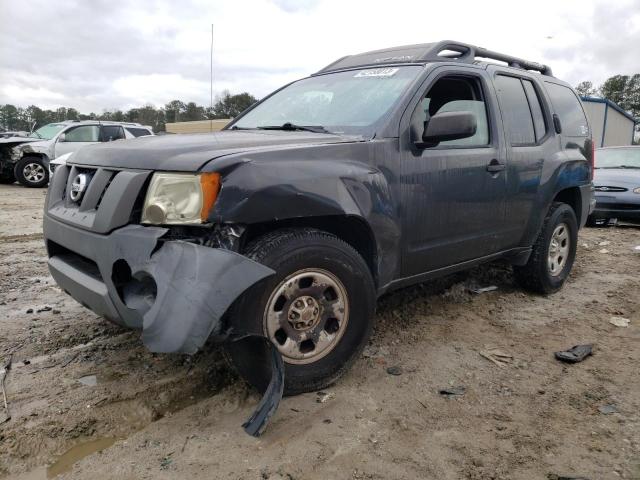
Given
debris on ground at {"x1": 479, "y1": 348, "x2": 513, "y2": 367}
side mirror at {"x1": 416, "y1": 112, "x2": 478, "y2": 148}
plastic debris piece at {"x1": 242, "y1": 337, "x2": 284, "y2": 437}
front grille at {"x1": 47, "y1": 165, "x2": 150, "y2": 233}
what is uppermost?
side mirror at {"x1": 416, "y1": 112, "x2": 478, "y2": 148}

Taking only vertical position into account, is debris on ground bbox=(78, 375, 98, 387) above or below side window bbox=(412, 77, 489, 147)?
below

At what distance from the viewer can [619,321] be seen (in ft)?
13.0

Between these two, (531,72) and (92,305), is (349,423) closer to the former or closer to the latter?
(92,305)

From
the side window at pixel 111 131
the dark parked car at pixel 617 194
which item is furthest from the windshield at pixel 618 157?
the side window at pixel 111 131

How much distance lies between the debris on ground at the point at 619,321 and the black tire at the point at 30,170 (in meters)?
12.9

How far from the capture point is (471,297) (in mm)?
4473

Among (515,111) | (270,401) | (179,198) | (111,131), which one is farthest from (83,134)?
(270,401)

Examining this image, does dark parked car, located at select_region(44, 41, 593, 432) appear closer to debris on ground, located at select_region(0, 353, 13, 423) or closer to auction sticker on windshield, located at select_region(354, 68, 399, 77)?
auction sticker on windshield, located at select_region(354, 68, 399, 77)

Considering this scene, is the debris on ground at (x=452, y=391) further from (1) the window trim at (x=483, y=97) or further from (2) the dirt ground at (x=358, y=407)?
(1) the window trim at (x=483, y=97)

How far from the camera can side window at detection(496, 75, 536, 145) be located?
3838 mm

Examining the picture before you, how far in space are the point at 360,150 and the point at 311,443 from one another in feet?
4.92

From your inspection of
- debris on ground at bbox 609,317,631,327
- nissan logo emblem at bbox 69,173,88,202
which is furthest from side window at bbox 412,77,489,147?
nissan logo emblem at bbox 69,173,88,202

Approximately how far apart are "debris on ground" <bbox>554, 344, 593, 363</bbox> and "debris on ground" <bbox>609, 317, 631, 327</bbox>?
666 millimetres

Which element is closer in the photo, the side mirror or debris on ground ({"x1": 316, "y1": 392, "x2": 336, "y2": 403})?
debris on ground ({"x1": 316, "y1": 392, "x2": 336, "y2": 403})
